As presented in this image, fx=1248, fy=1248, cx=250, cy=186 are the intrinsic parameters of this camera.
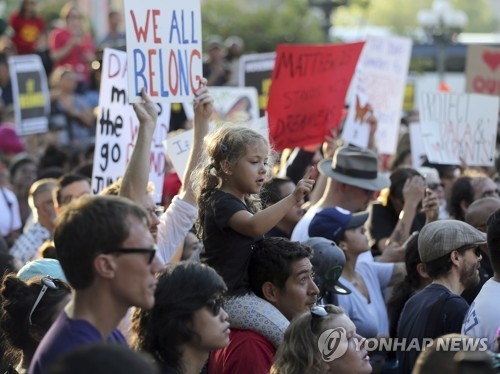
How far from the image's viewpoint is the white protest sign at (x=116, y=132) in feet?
25.3

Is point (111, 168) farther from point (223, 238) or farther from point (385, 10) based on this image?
point (385, 10)

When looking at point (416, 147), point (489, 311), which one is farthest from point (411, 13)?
point (489, 311)

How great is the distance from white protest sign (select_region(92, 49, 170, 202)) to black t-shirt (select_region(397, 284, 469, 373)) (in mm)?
2226

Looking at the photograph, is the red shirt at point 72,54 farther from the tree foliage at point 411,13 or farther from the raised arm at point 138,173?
the tree foliage at point 411,13

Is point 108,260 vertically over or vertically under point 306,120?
over

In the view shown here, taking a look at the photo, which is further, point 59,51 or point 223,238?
point 59,51

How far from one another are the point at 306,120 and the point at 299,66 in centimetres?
49

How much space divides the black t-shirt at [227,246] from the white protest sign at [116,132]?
217cm

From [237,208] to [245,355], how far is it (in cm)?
66

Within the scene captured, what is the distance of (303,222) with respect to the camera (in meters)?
7.41

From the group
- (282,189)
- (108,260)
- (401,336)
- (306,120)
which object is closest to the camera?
(108,260)

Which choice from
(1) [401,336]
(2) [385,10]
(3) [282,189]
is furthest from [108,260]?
(2) [385,10]

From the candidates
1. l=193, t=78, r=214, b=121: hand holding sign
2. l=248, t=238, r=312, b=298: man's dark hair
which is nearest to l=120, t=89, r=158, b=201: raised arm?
l=248, t=238, r=312, b=298: man's dark hair

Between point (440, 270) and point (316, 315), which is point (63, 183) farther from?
point (316, 315)
